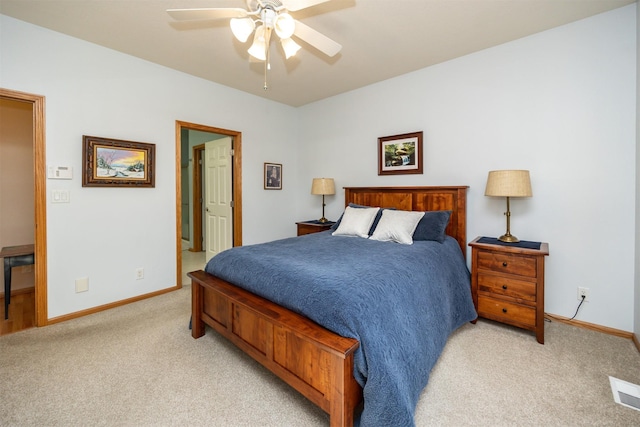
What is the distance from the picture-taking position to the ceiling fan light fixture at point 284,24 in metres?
1.79

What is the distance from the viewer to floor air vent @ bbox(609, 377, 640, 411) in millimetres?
1563

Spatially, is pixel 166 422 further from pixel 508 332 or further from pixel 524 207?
pixel 524 207

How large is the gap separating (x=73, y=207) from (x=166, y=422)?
7.35 ft

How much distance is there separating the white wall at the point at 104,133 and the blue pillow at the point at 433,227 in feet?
8.78

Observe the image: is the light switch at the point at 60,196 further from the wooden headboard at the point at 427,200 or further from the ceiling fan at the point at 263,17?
the wooden headboard at the point at 427,200

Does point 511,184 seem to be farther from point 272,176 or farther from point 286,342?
point 272,176

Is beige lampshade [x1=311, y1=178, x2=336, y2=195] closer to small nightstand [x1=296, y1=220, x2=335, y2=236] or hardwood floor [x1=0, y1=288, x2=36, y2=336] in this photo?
small nightstand [x1=296, y1=220, x2=335, y2=236]

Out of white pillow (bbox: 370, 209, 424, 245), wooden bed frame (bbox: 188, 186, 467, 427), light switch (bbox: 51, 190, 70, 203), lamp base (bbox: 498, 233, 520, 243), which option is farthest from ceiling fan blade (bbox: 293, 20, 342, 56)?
light switch (bbox: 51, 190, 70, 203)

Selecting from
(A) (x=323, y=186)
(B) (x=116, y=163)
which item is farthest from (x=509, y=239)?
(B) (x=116, y=163)

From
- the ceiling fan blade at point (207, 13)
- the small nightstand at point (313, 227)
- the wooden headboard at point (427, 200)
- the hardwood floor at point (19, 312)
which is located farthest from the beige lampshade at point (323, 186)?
the hardwood floor at point (19, 312)

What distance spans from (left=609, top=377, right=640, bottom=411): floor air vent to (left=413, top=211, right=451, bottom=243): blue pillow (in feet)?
4.51

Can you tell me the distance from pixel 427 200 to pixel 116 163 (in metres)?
3.32

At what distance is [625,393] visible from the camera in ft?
5.39

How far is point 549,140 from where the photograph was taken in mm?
2543
